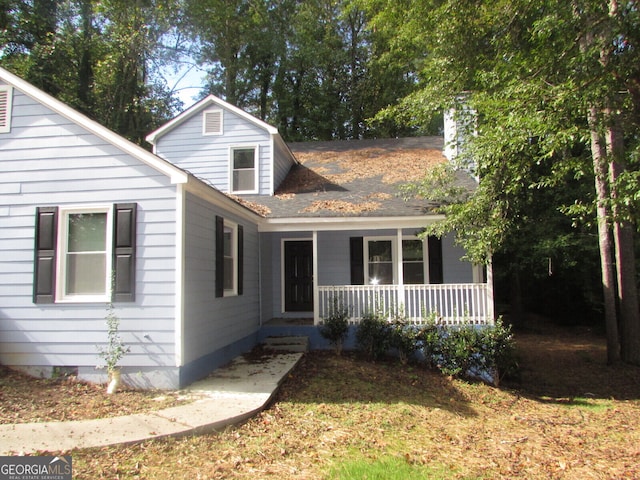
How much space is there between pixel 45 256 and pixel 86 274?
Result: 633 mm

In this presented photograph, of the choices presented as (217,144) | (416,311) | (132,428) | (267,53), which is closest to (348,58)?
(267,53)

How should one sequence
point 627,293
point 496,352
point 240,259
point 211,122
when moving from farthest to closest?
point 211,122 < point 627,293 < point 240,259 < point 496,352

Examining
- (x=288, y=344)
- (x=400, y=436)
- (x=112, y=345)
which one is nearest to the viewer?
(x=400, y=436)

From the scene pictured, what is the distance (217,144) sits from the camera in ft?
39.8

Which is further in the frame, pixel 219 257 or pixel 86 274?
pixel 219 257

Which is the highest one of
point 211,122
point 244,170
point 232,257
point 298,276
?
point 211,122

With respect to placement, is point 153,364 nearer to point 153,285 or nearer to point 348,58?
point 153,285

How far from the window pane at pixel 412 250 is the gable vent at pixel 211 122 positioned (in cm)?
616

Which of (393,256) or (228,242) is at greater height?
(228,242)

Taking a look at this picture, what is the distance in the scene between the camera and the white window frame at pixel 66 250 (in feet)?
21.3

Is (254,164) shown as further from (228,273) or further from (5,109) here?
(5,109)

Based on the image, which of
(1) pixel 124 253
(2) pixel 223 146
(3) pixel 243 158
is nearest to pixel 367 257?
(3) pixel 243 158

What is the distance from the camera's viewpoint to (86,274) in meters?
6.66

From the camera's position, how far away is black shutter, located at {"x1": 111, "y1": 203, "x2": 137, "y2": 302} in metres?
6.39
